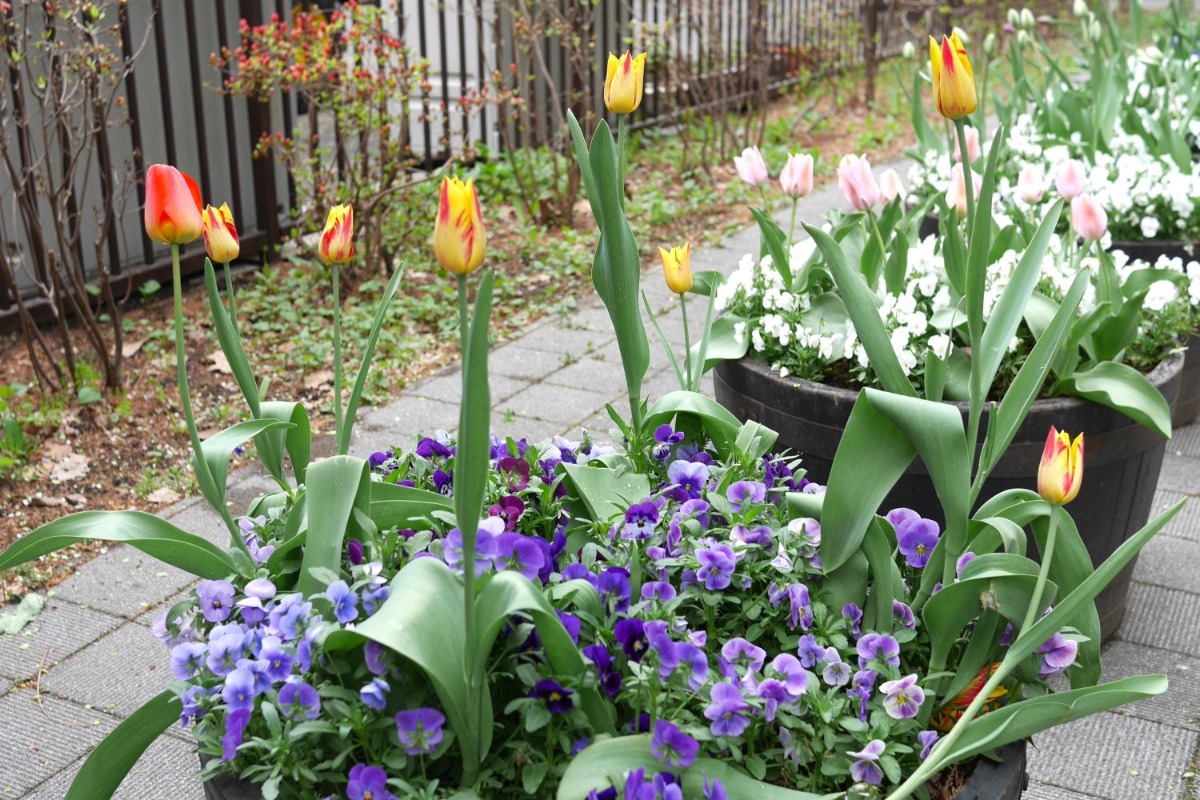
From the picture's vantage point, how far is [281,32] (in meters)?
4.78

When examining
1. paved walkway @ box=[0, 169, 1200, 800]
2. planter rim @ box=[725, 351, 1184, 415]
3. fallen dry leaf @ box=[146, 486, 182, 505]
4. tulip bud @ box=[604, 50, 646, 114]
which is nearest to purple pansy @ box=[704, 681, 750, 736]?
tulip bud @ box=[604, 50, 646, 114]

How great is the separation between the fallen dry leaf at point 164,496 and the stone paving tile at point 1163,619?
2.48 m

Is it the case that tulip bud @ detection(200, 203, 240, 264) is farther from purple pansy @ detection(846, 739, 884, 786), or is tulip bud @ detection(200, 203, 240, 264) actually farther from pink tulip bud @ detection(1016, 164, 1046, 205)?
pink tulip bud @ detection(1016, 164, 1046, 205)

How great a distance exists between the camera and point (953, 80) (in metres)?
1.51

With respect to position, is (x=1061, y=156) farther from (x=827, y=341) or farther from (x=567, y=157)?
(x=567, y=157)

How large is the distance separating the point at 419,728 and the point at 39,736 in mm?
1474

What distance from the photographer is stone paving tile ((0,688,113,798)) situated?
7.63 feet

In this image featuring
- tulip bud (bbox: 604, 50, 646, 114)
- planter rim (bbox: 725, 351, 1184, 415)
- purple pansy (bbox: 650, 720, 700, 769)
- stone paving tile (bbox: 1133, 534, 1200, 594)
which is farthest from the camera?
stone paving tile (bbox: 1133, 534, 1200, 594)

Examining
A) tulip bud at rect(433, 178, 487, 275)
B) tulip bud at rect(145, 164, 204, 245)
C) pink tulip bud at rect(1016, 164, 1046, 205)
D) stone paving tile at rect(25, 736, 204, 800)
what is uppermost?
tulip bud at rect(433, 178, 487, 275)

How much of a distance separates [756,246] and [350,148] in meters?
2.15

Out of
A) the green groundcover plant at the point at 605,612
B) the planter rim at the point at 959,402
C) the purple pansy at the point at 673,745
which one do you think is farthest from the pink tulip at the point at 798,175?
the purple pansy at the point at 673,745

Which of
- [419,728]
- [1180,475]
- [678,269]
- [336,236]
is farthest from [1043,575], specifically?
[1180,475]

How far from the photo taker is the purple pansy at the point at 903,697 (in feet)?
4.83

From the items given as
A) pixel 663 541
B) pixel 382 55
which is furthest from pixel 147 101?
pixel 663 541
